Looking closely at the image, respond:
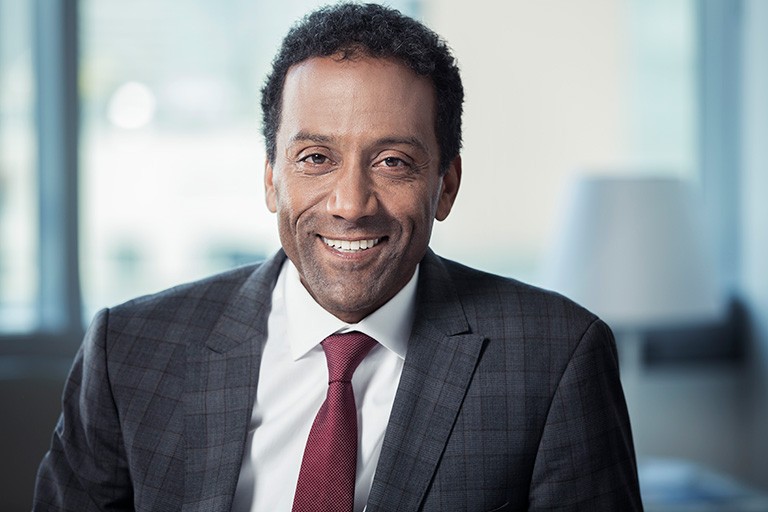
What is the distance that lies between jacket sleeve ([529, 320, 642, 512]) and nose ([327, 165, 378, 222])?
0.39m

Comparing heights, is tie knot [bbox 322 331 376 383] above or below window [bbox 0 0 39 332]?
below

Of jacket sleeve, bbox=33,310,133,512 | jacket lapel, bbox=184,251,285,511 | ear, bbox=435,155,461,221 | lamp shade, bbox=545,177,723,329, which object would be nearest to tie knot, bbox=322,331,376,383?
jacket lapel, bbox=184,251,285,511

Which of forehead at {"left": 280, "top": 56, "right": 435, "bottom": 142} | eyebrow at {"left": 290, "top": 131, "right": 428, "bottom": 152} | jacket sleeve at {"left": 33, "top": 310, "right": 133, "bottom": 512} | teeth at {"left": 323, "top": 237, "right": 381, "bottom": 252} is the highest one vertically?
forehead at {"left": 280, "top": 56, "right": 435, "bottom": 142}

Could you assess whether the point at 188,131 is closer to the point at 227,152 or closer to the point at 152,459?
the point at 227,152

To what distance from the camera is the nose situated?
4.35ft

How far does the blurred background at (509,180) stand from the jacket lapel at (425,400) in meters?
1.46

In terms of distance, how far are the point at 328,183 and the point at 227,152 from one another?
206cm

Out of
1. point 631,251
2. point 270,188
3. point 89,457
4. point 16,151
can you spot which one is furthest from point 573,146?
point 89,457

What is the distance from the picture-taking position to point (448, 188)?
153 centimetres

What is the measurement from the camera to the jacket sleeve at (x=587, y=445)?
1.39 m

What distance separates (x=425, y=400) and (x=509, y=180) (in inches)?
85.7

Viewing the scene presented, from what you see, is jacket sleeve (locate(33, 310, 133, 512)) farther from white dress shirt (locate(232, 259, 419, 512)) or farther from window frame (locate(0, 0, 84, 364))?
window frame (locate(0, 0, 84, 364))

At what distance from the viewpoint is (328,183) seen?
1365 mm

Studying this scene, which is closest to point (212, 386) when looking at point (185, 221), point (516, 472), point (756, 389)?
point (516, 472)
